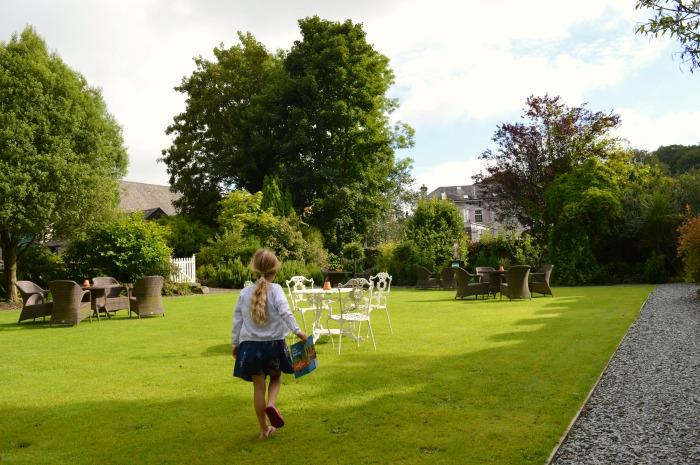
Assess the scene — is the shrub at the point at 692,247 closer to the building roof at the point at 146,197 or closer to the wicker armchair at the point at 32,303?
the wicker armchair at the point at 32,303

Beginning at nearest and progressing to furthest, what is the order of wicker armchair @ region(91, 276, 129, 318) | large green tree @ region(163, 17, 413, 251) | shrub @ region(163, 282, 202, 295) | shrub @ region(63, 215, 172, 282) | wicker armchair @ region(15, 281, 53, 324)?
wicker armchair @ region(15, 281, 53, 324) → wicker armchair @ region(91, 276, 129, 318) → shrub @ region(63, 215, 172, 282) → shrub @ region(163, 282, 202, 295) → large green tree @ region(163, 17, 413, 251)

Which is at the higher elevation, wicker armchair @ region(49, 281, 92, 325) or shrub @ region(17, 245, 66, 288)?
shrub @ region(17, 245, 66, 288)

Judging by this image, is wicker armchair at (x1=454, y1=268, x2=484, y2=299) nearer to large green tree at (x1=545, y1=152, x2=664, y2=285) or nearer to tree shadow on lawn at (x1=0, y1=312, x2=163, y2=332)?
large green tree at (x1=545, y1=152, x2=664, y2=285)

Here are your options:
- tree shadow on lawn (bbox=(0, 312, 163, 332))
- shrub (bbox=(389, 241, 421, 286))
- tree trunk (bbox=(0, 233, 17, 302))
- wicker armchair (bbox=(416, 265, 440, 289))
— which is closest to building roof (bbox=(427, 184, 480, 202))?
shrub (bbox=(389, 241, 421, 286))

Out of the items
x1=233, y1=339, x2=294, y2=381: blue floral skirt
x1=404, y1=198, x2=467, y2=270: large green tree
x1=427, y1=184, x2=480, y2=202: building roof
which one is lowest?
x1=233, y1=339, x2=294, y2=381: blue floral skirt

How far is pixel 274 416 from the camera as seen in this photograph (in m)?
4.71

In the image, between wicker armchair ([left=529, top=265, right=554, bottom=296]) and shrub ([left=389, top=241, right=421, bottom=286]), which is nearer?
wicker armchair ([left=529, top=265, right=554, bottom=296])

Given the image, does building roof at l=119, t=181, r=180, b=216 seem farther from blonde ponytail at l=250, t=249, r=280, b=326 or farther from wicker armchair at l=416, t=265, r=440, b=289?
blonde ponytail at l=250, t=249, r=280, b=326

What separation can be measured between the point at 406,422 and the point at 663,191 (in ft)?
81.8

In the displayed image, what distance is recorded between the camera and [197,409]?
5.78 meters

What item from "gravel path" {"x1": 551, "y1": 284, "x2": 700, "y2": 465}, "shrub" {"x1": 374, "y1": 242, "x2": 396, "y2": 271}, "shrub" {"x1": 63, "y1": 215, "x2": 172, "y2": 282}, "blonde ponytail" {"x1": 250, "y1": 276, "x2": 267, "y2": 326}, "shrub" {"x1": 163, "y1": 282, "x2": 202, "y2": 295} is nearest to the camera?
"gravel path" {"x1": 551, "y1": 284, "x2": 700, "y2": 465}

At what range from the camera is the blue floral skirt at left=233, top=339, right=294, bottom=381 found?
473 centimetres

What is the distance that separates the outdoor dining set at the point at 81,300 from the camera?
13.0 meters

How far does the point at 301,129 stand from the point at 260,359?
96.7ft
